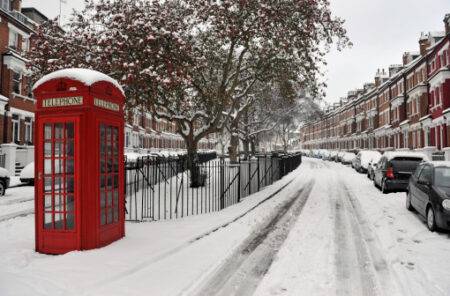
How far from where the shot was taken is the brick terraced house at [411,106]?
31016 mm

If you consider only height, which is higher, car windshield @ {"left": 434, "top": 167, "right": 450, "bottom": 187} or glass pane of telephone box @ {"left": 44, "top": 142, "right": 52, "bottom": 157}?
glass pane of telephone box @ {"left": 44, "top": 142, "right": 52, "bottom": 157}

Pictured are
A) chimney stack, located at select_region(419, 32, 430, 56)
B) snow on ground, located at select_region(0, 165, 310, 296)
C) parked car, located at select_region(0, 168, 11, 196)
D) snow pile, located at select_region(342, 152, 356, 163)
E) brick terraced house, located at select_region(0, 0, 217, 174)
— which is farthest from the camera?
snow pile, located at select_region(342, 152, 356, 163)

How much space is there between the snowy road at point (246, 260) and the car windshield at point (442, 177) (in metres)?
1.19

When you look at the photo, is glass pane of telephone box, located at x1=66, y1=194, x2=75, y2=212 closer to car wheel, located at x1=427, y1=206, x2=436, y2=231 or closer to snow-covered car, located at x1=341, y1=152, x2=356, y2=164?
car wheel, located at x1=427, y1=206, x2=436, y2=231

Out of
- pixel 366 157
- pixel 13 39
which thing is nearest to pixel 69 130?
pixel 13 39

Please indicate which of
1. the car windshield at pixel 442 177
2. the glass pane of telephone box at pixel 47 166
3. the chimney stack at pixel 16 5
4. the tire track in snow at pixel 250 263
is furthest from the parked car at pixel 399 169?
the chimney stack at pixel 16 5

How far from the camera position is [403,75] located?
43.3m

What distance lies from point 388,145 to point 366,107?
52.6 ft

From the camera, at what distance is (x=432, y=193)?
9406mm

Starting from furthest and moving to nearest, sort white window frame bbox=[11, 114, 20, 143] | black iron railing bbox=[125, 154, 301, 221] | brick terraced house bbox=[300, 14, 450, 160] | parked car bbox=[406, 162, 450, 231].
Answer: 1. brick terraced house bbox=[300, 14, 450, 160]
2. white window frame bbox=[11, 114, 20, 143]
3. black iron railing bbox=[125, 154, 301, 221]
4. parked car bbox=[406, 162, 450, 231]

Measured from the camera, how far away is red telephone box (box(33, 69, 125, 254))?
706 centimetres

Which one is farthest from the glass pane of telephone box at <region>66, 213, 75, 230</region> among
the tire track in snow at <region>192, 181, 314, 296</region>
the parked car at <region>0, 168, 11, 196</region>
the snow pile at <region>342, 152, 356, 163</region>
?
the snow pile at <region>342, 152, 356, 163</region>

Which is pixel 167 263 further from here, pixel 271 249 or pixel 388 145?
pixel 388 145

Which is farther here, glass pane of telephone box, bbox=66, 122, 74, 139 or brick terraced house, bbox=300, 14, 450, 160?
brick terraced house, bbox=300, 14, 450, 160
